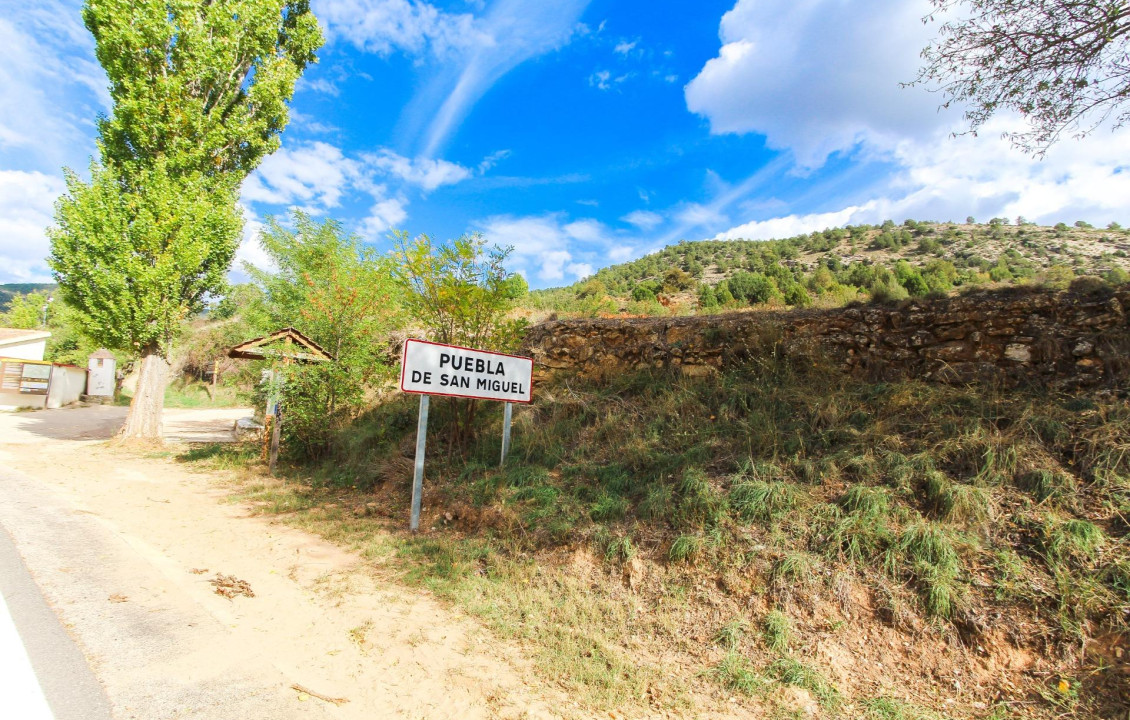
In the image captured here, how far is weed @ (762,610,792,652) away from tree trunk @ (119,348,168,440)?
14.4m

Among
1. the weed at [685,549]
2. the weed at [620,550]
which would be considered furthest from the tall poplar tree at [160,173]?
the weed at [685,549]

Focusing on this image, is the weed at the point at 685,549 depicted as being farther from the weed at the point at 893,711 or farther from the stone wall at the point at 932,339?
the stone wall at the point at 932,339

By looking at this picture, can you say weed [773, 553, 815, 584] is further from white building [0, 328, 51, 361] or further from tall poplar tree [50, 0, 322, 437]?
white building [0, 328, 51, 361]

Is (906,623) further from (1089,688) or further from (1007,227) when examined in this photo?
(1007,227)

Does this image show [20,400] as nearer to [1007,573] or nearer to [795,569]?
[795,569]

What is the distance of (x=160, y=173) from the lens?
11445 mm

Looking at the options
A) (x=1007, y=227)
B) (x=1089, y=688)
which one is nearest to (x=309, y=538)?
(x=1089, y=688)

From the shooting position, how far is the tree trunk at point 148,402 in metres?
12.0

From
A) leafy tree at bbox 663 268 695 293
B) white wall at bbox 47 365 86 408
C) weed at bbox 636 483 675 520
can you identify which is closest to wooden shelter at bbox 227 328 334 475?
weed at bbox 636 483 675 520

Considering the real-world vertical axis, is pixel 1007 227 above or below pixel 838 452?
above

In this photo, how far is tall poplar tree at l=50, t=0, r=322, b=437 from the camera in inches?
435

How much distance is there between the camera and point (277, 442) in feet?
28.4

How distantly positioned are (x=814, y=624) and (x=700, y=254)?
124 ft

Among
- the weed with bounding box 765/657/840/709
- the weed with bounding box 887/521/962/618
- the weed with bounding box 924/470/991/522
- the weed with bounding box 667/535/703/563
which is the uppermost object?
the weed with bounding box 924/470/991/522
